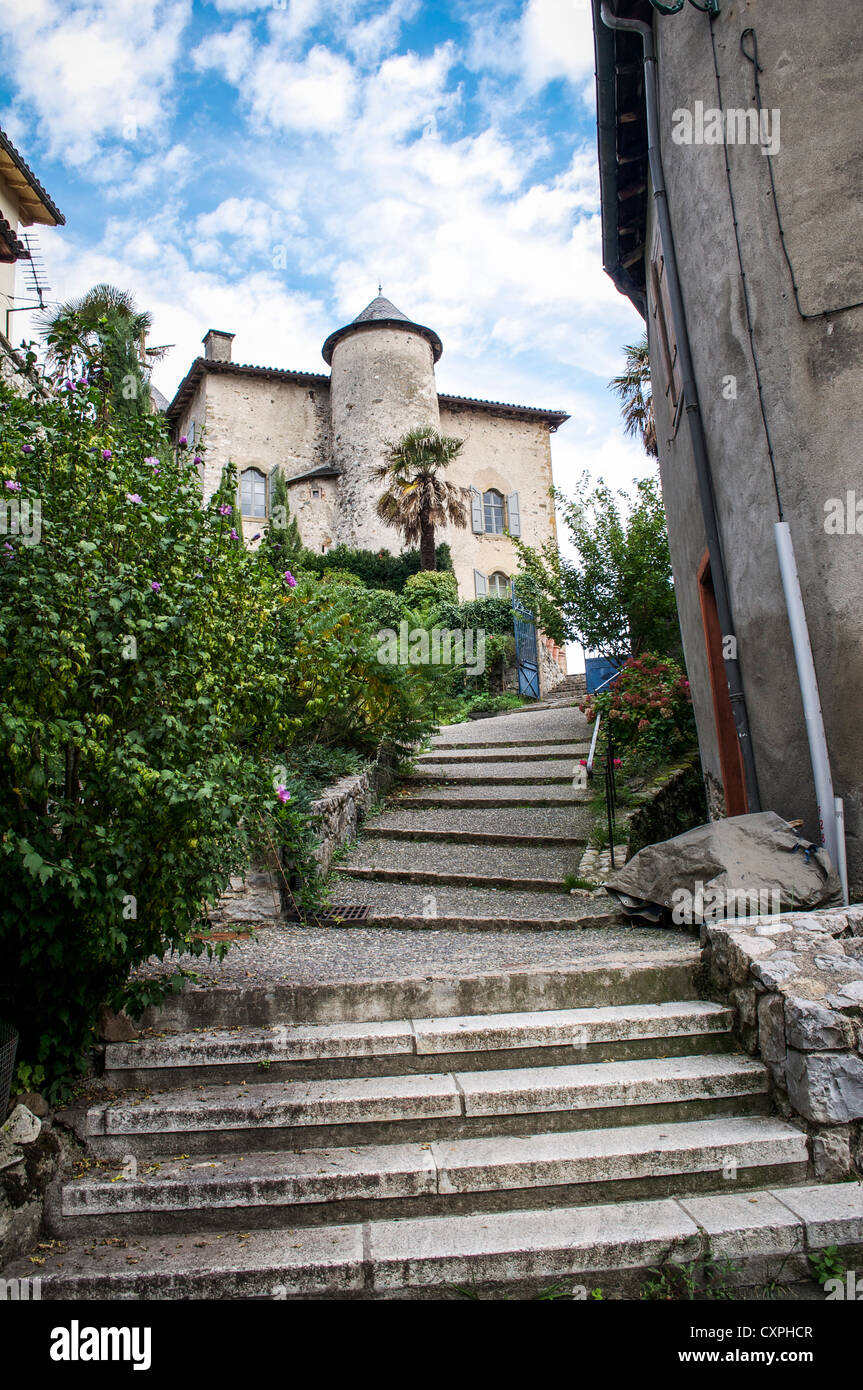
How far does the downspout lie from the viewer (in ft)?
17.1

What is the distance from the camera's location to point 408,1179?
3227 millimetres

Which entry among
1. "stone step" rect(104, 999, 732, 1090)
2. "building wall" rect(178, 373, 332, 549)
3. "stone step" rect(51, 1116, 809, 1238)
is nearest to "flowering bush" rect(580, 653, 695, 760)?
"stone step" rect(104, 999, 732, 1090)

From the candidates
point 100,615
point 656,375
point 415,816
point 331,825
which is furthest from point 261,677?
point 656,375

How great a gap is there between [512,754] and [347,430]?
17.5 m

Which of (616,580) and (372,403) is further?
(372,403)

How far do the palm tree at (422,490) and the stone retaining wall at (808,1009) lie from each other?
19.2 m

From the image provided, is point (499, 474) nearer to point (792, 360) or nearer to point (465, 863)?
point (465, 863)

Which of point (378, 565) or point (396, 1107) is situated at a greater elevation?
point (378, 565)

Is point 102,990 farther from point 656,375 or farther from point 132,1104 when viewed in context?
point 656,375

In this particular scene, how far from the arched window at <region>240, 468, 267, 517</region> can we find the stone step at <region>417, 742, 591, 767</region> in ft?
54.4

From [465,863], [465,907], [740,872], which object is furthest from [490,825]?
[740,872]

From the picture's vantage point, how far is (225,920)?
566 cm

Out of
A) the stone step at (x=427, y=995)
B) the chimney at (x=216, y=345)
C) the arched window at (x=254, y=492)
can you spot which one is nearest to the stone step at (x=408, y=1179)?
the stone step at (x=427, y=995)

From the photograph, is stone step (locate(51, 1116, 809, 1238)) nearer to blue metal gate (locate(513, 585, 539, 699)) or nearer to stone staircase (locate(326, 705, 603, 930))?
stone staircase (locate(326, 705, 603, 930))
